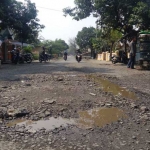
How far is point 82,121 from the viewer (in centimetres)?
381

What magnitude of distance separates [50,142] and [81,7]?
1935 cm

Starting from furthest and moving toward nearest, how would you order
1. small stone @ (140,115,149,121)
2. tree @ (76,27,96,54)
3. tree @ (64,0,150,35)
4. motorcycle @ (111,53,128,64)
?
tree @ (76,27,96,54) → motorcycle @ (111,53,128,64) → tree @ (64,0,150,35) → small stone @ (140,115,149,121)

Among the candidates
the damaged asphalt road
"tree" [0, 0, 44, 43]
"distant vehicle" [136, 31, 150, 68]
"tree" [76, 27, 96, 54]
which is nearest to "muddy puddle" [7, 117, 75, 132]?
the damaged asphalt road

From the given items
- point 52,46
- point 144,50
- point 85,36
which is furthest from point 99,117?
point 85,36

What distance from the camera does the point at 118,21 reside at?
64.2ft

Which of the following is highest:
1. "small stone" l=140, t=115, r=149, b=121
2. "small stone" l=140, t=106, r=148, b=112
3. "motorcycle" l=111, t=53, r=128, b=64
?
"motorcycle" l=111, t=53, r=128, b=64

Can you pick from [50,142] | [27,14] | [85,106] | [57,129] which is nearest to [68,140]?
[50,142]

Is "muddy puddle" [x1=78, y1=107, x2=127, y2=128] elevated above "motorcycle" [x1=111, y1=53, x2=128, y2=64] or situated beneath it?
situated beneath

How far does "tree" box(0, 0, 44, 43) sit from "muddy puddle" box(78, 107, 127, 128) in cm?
1738

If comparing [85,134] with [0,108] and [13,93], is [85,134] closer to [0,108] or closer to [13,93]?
[0,108]

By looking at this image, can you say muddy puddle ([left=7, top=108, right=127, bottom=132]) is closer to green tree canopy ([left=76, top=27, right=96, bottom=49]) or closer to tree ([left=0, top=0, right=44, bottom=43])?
tree ([left=0, top=0, right=44, bottom=43])

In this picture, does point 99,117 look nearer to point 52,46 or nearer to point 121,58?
point 121,58

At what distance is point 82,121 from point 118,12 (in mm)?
16412

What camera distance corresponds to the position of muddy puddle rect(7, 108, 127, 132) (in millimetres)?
3526
